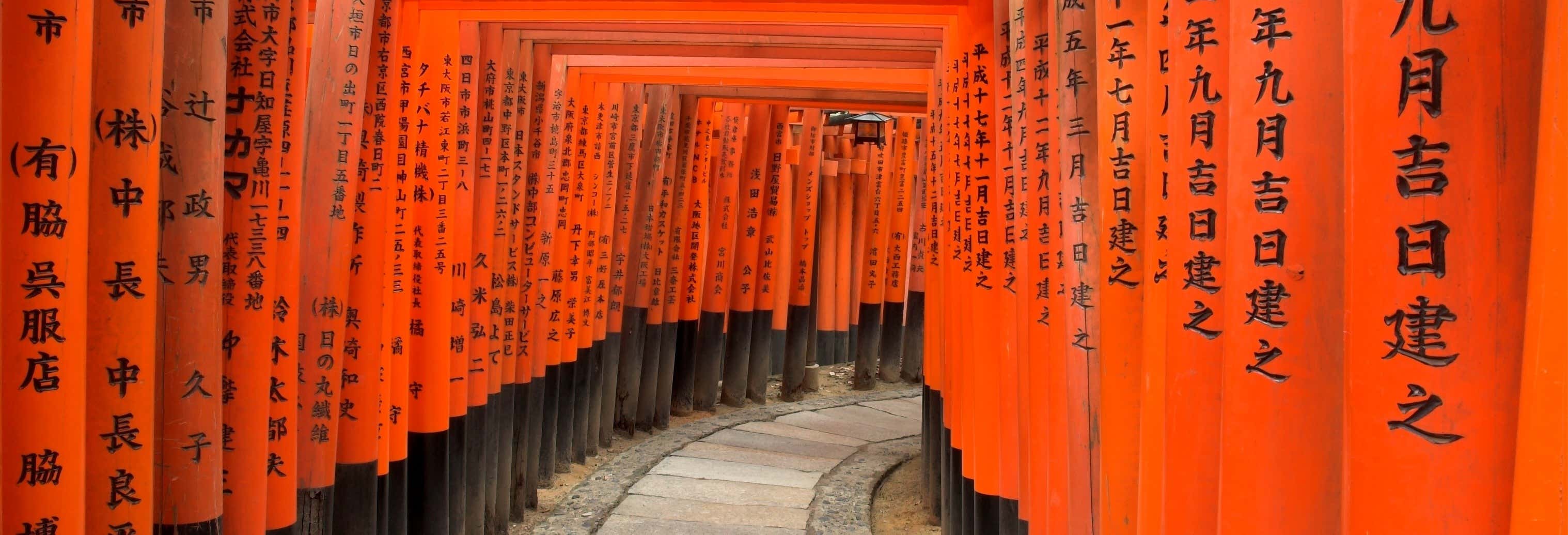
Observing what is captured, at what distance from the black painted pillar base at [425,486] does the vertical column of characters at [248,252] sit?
215 centimetres

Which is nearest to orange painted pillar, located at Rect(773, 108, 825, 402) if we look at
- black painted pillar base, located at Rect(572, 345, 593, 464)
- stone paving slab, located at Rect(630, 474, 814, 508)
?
black painted pillar base, located at Rect(572, 345, 593, 464)

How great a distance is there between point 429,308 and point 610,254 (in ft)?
10.1

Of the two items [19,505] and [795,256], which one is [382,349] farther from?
[795,256]

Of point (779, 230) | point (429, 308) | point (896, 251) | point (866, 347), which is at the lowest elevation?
point (866, 347)

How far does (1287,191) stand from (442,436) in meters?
4.76

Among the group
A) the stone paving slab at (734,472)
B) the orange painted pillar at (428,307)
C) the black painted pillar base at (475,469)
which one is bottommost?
the stone paving slab at (734,472)

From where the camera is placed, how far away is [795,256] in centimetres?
1193

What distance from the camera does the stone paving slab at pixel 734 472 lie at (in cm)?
815

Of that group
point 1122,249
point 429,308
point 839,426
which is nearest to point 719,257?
point 839,426

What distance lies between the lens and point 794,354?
11.7 metres

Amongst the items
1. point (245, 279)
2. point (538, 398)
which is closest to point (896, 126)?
point (538, 398)

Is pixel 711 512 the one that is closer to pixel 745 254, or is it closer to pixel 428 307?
pixel 428 307

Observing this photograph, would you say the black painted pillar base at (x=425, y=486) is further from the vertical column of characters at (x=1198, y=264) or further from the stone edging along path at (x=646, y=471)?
the vertical column of characters at (x=1198, y=264)

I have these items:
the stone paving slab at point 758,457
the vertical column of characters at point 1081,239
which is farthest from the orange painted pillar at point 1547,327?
the stone paving slab at point 758,457
